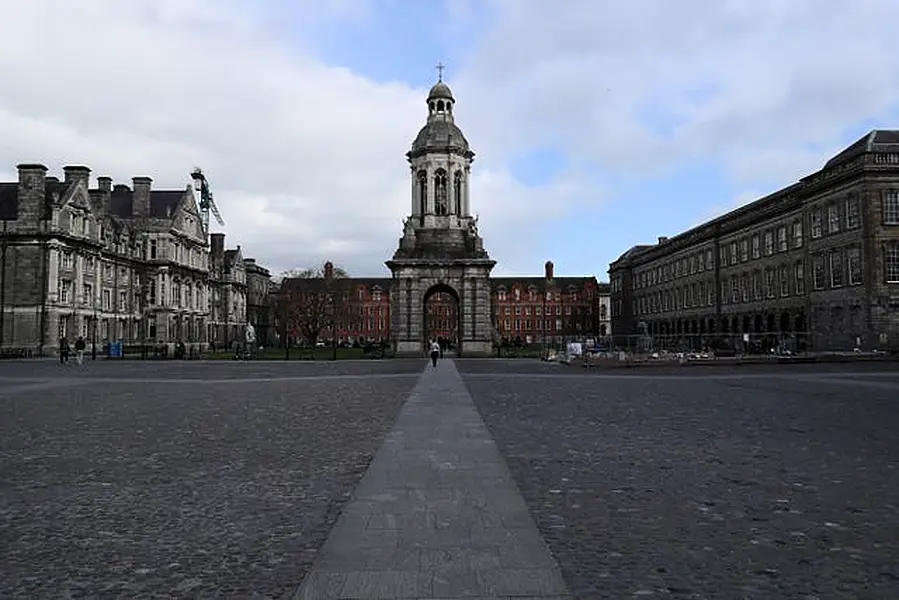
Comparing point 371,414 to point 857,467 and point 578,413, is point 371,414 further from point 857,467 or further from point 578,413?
point 857,467

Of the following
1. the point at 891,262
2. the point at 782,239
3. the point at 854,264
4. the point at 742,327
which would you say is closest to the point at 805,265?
the point at 782,239

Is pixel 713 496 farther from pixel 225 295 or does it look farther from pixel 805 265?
pixel 225 295

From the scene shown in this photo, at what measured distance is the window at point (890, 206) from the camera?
53.0 m

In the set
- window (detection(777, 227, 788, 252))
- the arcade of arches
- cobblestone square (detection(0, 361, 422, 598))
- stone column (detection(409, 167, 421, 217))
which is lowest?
cobblestone square (detection(0, 361, 422, 598))

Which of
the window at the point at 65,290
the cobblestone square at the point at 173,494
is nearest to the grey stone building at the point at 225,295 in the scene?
the window at the point at 65,290

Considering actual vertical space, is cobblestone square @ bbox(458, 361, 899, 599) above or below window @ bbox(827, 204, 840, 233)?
below

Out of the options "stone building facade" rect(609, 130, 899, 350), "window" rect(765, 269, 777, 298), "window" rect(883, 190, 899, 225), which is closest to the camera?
"stone building facade" rect(609, 130, 899, 350)

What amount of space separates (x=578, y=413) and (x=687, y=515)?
30.2 feet

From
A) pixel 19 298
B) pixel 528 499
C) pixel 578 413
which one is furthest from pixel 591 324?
pixel 528 499

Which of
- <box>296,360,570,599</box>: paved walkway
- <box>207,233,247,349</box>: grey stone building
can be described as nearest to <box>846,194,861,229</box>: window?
<box>296,360,570,599</box>: paved walkway

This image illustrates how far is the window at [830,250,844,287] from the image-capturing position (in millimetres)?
57094

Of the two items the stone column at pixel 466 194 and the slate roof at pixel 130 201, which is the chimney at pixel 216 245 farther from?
the stone column at pixel 466 194

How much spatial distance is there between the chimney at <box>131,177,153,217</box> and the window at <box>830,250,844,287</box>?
69853 mm

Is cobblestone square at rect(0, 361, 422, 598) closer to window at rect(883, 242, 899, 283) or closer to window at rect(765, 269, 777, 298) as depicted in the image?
window at rect(883, 242, 899, 283)
